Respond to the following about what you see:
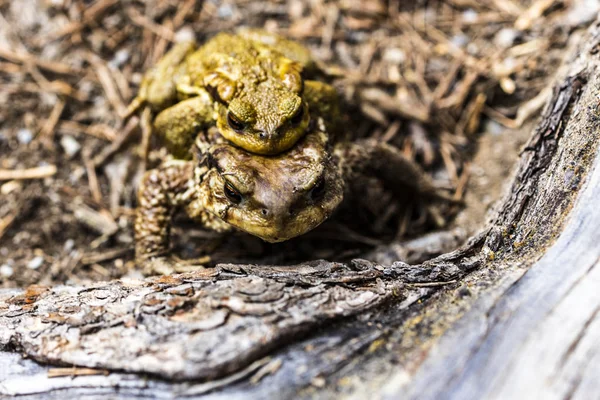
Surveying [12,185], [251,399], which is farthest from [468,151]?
[12,185]

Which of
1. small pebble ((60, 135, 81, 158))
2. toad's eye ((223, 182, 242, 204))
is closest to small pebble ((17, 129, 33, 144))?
small pebble ((60, 135, 81, 158))

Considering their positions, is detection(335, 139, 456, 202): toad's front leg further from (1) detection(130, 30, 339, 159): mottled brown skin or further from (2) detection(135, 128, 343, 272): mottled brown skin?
(2) detection(135, 128, 343, 272): mottled brown skin

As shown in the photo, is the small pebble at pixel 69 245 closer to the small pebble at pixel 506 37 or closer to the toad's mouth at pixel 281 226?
the toad's mouth at pixel 281 226

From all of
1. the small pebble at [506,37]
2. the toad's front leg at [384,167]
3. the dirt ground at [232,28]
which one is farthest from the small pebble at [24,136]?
the small pebble at [506,37]

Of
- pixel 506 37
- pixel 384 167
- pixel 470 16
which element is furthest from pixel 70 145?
pixel 506 37

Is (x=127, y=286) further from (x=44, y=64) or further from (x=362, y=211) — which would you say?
(x=44, y=64)

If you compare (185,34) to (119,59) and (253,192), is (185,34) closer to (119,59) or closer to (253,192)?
(119,59)
